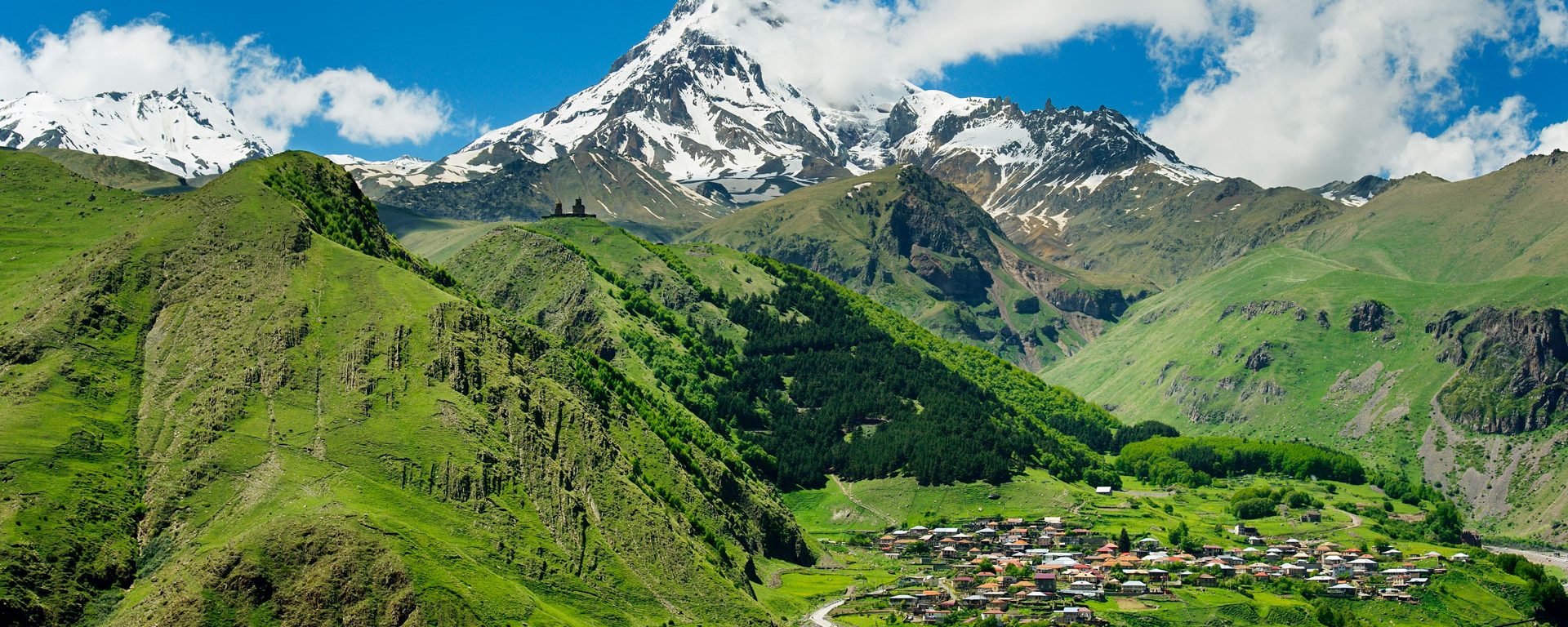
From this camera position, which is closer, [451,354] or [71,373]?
[71,373]

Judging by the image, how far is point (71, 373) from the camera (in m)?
173

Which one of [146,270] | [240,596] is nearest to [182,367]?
[146,270]

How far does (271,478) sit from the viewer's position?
16300cm

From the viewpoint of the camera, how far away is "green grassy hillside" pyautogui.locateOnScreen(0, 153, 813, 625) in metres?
148

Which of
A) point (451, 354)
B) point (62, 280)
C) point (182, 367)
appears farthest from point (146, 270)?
point (451, 354)

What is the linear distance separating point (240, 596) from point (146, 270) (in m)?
67.0

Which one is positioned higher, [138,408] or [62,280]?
[62,280]

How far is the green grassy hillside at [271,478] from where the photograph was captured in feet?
485

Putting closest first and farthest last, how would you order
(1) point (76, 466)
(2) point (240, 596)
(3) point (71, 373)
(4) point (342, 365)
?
(2) point (240, 596) < (1) point (76, 466) < (3) point (71, 373) < (4) point (342, 365)

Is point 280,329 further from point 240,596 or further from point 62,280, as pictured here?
point 240,596

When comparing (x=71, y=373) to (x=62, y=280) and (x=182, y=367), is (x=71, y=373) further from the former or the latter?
(x=62, y=280)

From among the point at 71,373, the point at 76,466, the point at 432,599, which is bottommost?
the point at 432,599

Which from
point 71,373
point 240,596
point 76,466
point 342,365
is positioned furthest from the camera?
point 342,365

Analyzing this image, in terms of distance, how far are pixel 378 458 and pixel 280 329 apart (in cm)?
2671
